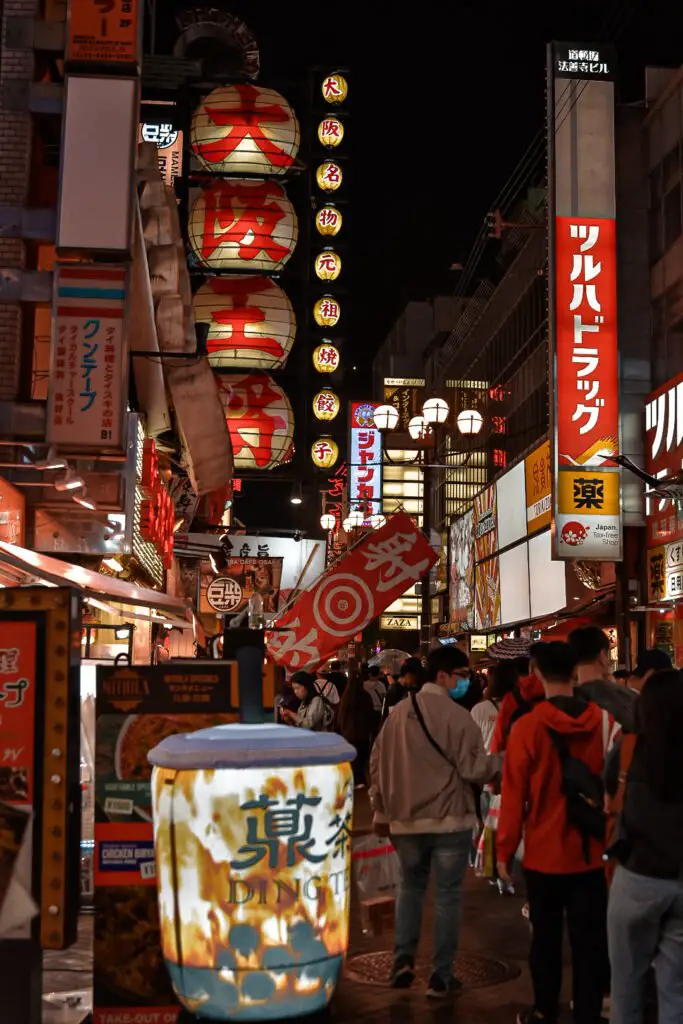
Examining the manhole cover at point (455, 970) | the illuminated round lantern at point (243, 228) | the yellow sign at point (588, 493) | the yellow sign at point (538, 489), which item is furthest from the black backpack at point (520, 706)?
the yellow sign at point (538, 489)

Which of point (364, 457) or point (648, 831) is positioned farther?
point (364, 457)

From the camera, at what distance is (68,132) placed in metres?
13.5

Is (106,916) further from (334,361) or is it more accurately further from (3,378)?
(334,361)

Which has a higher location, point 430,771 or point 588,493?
point 588,493

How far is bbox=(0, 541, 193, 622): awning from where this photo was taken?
27.1ft

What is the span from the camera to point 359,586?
1065 cm

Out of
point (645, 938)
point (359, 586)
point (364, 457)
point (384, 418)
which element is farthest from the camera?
point (364, 457)

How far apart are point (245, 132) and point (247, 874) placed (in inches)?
806

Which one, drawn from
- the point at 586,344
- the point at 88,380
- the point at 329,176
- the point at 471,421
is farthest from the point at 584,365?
the point at 88,380

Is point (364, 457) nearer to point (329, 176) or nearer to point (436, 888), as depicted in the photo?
A: point (329, 176)

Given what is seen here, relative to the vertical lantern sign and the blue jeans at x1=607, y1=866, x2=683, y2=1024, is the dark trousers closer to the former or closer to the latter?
the blue jeans at x1=607, y1=866, x2=683, y2=1024

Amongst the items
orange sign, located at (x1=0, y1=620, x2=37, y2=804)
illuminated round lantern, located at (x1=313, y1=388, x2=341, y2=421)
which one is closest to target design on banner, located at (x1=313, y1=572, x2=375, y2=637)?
orange sign, located at (x1=0, y1=620, x2=37, y2=804)

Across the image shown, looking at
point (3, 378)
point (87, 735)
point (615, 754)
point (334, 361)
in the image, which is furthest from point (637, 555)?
point (615, 754)

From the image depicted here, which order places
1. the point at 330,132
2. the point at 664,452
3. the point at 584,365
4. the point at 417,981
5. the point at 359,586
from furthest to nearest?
the point at 330,132, the point at 584,365, the point at 664,452, the point at 359,586, the point at 417,981
